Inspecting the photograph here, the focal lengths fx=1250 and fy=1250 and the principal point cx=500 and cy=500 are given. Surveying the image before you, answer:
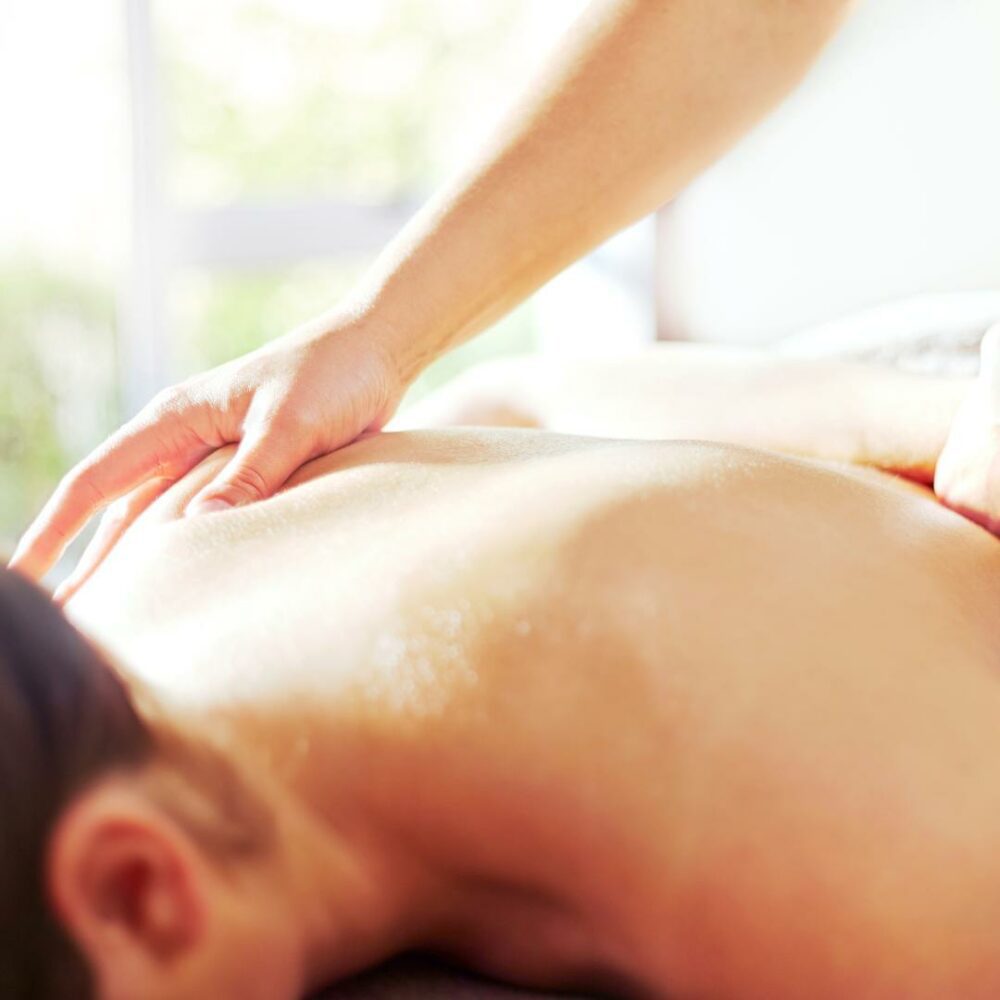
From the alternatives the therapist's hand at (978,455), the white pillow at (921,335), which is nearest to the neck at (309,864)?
the therapist's hand at (978,455)

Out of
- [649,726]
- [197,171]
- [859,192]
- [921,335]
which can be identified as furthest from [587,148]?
[197,171]

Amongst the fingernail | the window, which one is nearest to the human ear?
the fingernail

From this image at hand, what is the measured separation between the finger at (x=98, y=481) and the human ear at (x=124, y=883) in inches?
21.0

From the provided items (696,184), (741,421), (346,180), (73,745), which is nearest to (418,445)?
(741,421)

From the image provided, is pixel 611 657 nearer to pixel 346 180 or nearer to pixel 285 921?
pixel 285 921

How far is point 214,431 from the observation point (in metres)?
1.11

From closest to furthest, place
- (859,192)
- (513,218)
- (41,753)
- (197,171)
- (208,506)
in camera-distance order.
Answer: (41,753) → (208,506) → (513,218) → (859,192) → (197,171)

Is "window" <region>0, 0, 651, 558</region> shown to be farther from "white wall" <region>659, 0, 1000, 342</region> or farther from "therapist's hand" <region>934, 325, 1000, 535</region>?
"therapist's hand" <region>934, 325, 1000, 535</region>

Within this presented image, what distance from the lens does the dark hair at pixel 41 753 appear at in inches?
20.8

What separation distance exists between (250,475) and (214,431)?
0.11 meters

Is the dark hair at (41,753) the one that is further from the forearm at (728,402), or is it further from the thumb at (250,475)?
the forearm at (728,402)

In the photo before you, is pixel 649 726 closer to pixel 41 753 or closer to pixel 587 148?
pixel 41 753

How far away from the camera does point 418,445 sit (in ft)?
3.41

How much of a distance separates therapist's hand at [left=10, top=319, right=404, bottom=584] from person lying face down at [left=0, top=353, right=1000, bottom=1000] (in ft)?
0.81
